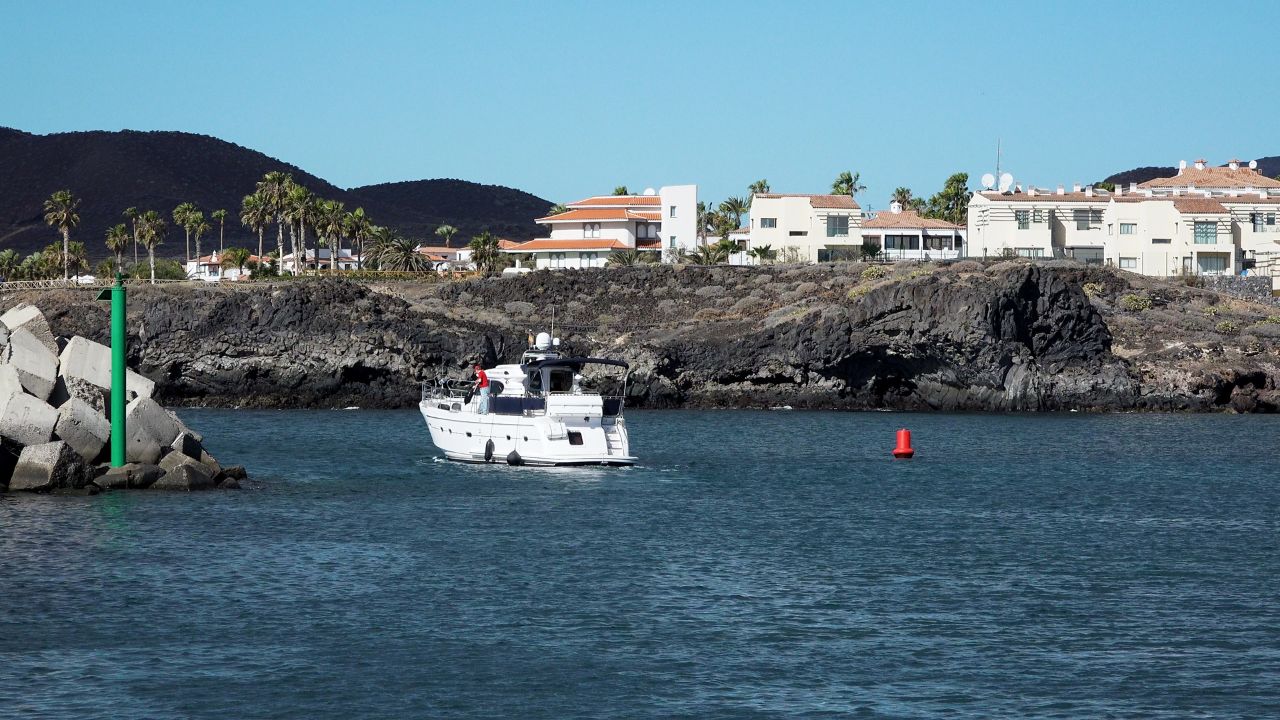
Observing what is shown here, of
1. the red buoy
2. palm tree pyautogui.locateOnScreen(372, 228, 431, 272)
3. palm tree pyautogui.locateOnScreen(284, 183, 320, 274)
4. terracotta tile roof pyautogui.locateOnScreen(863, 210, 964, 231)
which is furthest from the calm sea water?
palm tree pyautogui.locateOnScreen(372, 228, 431, 272)

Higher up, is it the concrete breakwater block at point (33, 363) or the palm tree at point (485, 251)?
the palm tree at point (485, 251)

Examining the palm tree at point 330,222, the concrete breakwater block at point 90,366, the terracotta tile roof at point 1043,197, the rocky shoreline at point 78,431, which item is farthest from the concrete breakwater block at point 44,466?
the palm tree at point 330,222

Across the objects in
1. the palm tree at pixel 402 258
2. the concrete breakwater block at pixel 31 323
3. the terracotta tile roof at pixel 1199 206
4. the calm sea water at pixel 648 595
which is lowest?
the calm sea water at pixel 648 595

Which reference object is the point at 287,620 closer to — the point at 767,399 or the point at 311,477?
the point at 311,477

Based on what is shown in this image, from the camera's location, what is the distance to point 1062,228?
123 m

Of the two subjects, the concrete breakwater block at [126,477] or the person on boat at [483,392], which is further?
the person on boat at [483,392]

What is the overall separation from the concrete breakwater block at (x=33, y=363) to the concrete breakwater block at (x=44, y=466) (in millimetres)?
2213

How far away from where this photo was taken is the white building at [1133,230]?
12175 centimetres

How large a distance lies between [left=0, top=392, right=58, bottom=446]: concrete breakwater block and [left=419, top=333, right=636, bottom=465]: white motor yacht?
15.7 m

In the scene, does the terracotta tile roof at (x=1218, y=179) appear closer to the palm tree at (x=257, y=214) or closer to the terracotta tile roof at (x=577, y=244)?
the terracotta tile roof at (x=577, y=244)

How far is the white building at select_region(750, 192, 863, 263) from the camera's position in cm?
12888

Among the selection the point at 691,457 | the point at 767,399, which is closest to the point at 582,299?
the point at 767,399

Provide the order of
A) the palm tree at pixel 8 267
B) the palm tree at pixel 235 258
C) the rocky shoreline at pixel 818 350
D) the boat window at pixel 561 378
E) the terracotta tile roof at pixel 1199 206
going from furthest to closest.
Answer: the palm tree at pixel 8 267, the palm tree at pixel 235 258, the terracotta tile roof at pixel 1199 206, the rocky shoreline at pixel 818 350, the boat window at pixel 561 378

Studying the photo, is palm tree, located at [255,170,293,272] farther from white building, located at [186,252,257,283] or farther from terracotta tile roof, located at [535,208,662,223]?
terracotta tile roof, located at [535,208,662,223]
